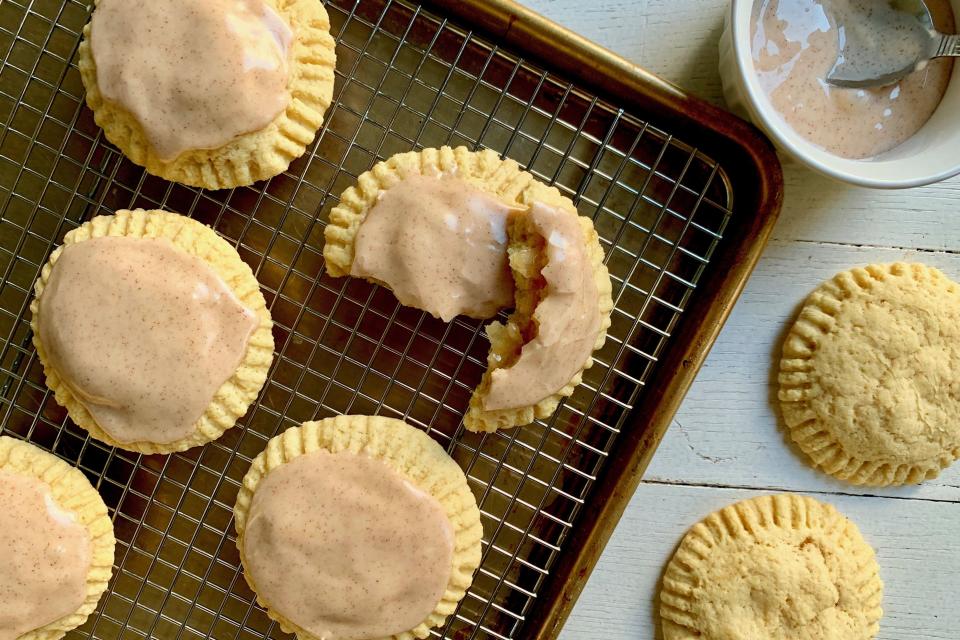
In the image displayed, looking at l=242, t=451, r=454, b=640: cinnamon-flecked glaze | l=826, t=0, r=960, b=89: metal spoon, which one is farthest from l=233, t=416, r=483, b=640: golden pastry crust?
l=826, t=0, r=960, b=89: metal spoon

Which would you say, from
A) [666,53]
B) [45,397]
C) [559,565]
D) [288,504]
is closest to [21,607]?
[45,397]

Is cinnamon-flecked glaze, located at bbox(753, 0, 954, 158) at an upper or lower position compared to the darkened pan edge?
upper

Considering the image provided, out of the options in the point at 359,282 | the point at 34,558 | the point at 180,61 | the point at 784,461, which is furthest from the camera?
the point at 784,461

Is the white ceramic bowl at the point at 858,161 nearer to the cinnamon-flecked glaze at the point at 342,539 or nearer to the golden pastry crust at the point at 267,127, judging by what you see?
the golden pastry crust at the point at 267,127

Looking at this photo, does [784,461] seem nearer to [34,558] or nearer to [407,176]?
[407,176]

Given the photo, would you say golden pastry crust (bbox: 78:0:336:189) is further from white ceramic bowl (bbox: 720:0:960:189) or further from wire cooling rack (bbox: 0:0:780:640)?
white ceramic bowl (bbox: 720:0:960:189)

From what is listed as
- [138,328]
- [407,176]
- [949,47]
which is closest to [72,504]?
[138,328]
